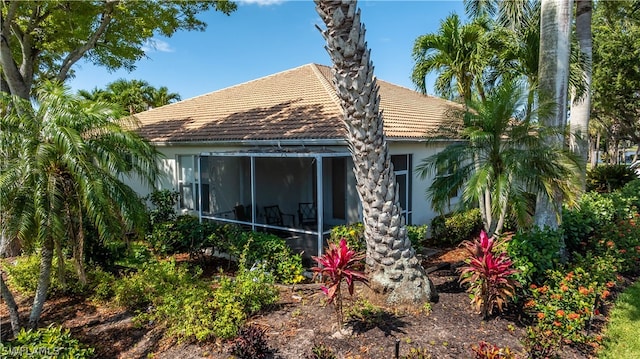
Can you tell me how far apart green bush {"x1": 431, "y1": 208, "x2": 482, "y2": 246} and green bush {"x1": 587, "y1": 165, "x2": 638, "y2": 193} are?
12941mm

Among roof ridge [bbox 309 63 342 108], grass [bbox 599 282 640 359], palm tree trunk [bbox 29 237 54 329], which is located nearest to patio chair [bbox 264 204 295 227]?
roof ridge [bbox 309 63 342 108]

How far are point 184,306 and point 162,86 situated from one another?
29.6m

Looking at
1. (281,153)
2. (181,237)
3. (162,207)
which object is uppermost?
(281,153)

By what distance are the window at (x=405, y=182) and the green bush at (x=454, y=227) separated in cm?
106

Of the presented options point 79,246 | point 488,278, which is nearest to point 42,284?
point 79,246

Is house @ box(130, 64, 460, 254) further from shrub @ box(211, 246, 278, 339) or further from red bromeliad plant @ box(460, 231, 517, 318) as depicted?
red bromeliad plant @ box(460, 231, 517, 318)

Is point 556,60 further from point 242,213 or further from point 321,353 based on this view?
point 242,213

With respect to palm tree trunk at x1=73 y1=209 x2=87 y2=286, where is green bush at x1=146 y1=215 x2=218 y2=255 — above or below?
below

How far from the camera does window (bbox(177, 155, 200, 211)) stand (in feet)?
48.1

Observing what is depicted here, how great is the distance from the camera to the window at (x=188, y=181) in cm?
1467

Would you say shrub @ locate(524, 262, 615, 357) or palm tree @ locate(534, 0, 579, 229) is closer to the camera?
shrub @ locate(524, 262, 615, 357)

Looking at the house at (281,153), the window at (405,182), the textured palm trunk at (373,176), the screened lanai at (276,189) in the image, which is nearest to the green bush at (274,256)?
the house at (281,153)

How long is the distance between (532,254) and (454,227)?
550cm

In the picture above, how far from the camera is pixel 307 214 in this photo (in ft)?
48.4
